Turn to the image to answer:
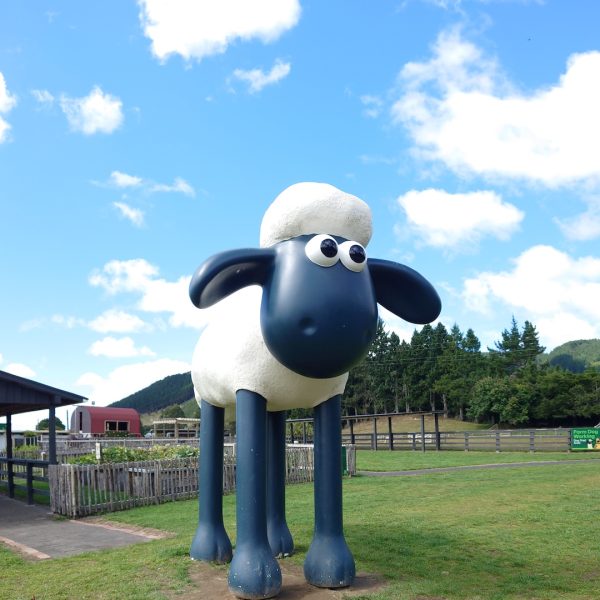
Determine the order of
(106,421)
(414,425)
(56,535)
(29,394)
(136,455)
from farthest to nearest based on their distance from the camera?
(414,425) → (106,421) → (136,455) → (29,394) → (56,535)

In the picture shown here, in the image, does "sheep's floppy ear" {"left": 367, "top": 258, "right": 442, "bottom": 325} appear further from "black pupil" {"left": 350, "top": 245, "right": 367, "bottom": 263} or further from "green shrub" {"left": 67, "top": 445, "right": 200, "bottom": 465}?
"green shrub" {"left": 67, "top": 445, "right": 200, "bottom": 465}

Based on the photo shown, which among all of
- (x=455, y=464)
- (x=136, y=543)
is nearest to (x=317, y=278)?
(x=136, y=543)

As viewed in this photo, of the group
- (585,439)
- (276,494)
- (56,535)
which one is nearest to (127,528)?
(56,535)

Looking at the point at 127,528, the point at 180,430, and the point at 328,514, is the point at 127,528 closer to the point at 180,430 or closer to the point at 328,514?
the point at 328,514

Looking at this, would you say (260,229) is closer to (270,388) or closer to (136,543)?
(270,388)

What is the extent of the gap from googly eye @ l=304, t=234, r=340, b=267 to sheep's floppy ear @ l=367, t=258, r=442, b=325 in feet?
2.31

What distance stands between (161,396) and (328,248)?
15052cm

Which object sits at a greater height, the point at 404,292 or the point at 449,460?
the point at 404,292

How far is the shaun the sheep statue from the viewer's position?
494 centimetres

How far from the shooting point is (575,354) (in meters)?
141

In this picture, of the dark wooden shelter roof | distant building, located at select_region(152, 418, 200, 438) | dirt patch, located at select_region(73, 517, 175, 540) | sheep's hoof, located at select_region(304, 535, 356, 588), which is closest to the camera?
sheep's hoof, located at select_region(304, 535, 356, 588)

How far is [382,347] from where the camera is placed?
71188mm

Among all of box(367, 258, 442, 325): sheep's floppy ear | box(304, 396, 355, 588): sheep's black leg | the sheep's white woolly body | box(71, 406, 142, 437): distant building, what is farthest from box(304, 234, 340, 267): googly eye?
box(71, 406, 142, 437): distant building

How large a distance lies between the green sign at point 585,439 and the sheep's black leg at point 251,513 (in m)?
24.1
